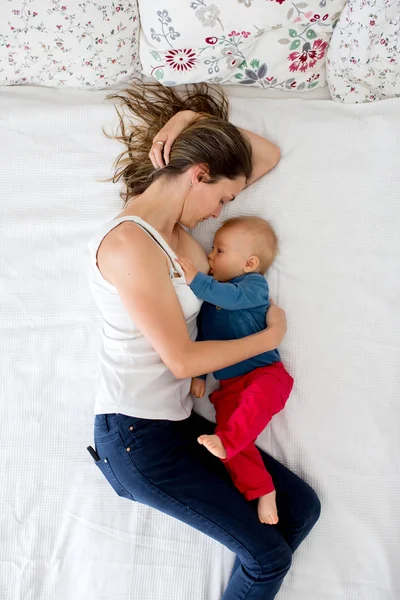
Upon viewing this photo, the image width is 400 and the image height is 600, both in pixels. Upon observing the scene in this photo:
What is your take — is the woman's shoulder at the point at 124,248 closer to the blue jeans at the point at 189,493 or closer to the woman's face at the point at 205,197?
the woman's face at the point at 205,197

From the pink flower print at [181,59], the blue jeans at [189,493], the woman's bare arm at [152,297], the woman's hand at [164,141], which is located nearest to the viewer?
the woman's bare arm at [152,297]

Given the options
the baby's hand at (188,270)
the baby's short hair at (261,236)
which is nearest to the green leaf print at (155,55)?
the baby's short hair at (261,236)

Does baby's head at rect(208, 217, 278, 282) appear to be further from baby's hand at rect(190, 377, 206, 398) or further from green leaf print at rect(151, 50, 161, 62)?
green leaf print at rect(151, 50, 161, 62)

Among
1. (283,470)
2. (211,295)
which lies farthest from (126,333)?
(283,470)

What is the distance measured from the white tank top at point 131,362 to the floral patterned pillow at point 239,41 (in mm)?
610

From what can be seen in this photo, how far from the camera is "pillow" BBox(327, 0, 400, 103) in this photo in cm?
155

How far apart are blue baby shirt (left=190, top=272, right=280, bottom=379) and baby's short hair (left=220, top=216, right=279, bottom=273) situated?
0.06 metres

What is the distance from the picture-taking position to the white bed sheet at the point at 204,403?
1592mm

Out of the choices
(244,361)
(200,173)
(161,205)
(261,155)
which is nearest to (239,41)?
(261,155)

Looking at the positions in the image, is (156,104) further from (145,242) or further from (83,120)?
(145,242)

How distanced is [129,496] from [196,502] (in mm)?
195

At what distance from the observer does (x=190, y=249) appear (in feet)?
5.24

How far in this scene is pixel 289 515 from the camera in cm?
156

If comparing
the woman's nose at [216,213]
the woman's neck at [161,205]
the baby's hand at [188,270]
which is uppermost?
the woman's neck at [161,205]
